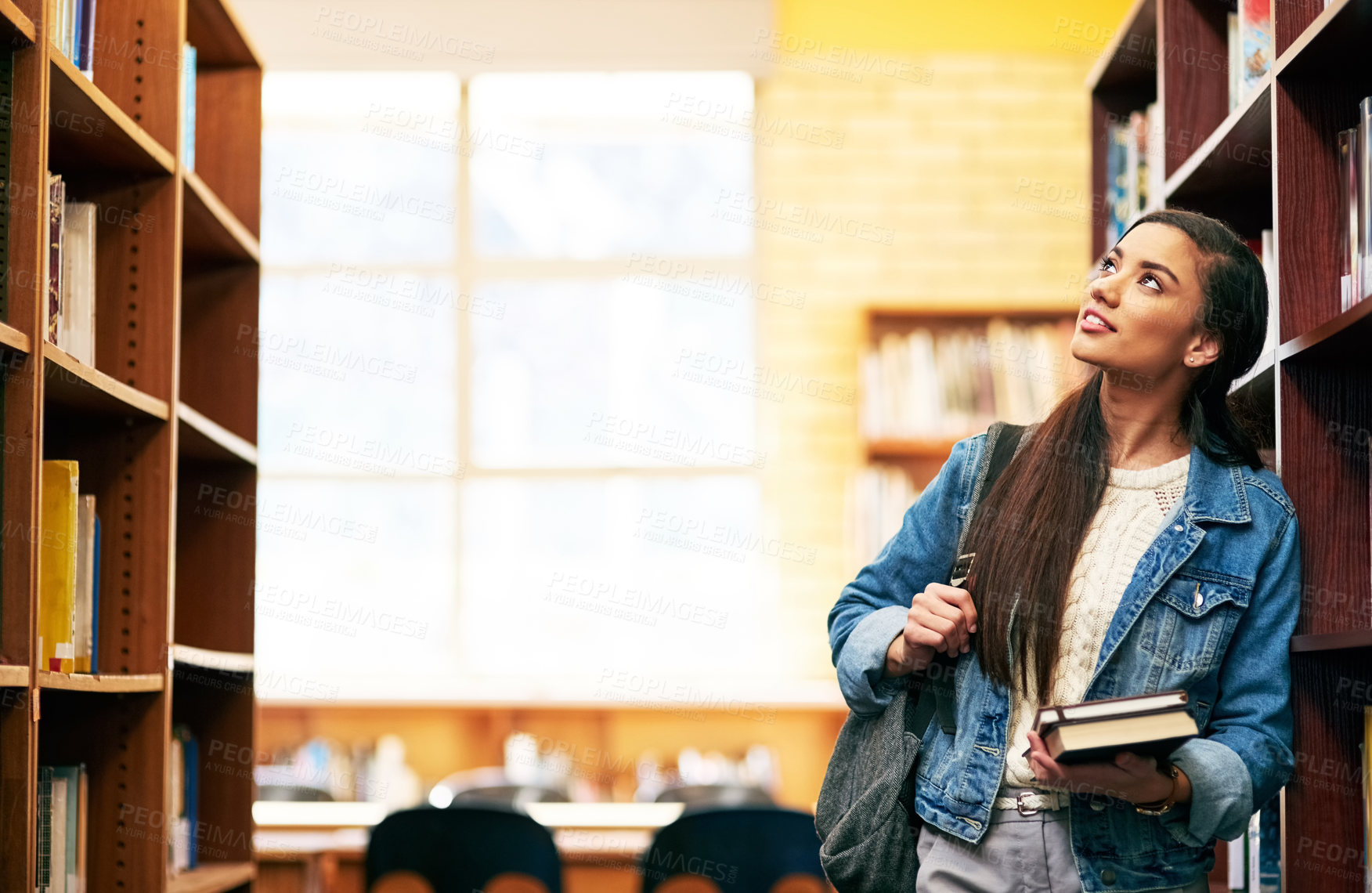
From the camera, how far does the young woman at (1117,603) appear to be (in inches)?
59.3

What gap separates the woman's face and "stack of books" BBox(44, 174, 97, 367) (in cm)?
148

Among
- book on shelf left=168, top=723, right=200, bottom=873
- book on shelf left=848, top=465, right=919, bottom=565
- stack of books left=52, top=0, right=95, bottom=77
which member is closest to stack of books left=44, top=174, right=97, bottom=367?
stack of books left=52, top=0, right=95, bottom=77

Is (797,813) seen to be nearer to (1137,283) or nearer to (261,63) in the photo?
(1137,283)

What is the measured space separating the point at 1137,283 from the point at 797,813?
167 centimetres

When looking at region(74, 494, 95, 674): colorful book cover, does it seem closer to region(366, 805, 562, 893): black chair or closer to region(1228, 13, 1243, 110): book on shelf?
region(366, 805, 562, 893): black chair

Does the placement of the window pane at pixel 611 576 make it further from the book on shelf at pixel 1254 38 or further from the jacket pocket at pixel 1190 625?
the jacket pocket at pixel 1190 625

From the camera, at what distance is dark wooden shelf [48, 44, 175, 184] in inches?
76.4

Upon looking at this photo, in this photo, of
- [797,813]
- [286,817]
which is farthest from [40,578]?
[286,817]

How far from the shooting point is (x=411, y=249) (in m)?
5.59

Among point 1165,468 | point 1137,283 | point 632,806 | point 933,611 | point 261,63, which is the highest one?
point 261,63

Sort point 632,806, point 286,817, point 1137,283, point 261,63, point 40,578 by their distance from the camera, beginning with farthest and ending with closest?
1. point 632,806
2. point 286,817
3. point 261,63
4. point 40,578
5. point 1137,283

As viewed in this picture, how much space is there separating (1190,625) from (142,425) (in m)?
1.72

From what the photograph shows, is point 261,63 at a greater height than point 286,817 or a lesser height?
greater

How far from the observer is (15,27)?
1.72 m
